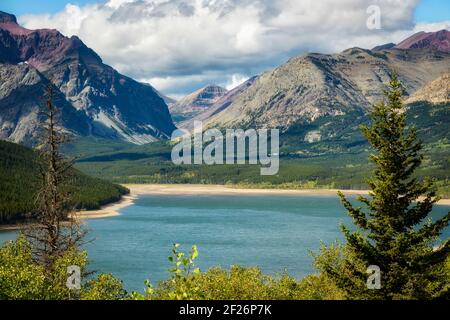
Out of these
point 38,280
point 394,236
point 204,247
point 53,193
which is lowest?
point 204,247

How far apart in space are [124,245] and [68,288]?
347 feet

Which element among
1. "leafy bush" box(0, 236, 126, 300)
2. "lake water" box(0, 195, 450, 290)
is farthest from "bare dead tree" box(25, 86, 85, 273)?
"lake water" box(0, 195, 450, 290)

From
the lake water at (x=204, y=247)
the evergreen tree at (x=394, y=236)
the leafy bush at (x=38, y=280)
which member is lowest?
the lake water at (x=204, y=247)

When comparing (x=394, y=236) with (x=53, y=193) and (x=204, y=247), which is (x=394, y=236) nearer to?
(x=53, y=193)

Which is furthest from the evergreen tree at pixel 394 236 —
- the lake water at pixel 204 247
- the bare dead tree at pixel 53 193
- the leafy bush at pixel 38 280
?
the lake water at pixel 204 247

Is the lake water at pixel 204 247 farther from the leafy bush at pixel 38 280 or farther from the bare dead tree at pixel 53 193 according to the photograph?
the bare dead tree at pixel 53 193

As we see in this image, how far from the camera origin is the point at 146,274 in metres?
111

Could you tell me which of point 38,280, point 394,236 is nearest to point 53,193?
point 38,280

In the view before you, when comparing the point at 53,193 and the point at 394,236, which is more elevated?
the point at 53,193

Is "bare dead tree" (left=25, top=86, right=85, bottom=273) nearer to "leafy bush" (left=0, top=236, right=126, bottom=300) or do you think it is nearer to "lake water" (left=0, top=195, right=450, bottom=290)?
"leafy bush" (left=0, top=236, right=126, bottom=300)

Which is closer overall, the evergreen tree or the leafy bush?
the evergreen tree

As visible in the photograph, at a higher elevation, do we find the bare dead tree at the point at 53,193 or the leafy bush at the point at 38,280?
the bare dead tree at the point at 53,193

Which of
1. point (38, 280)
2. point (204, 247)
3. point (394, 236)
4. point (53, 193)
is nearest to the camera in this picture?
point (38, 280)
